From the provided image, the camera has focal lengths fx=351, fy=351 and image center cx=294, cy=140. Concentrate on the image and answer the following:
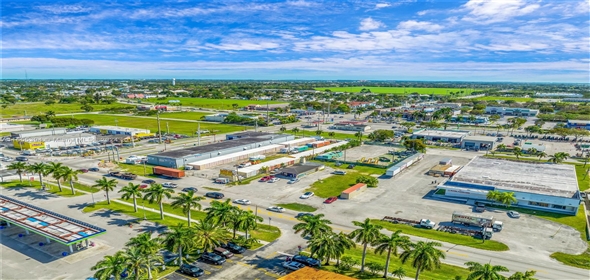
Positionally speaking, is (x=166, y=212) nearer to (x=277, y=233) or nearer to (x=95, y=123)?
(x=277, y=233)

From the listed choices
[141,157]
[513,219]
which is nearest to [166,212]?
[141,157]

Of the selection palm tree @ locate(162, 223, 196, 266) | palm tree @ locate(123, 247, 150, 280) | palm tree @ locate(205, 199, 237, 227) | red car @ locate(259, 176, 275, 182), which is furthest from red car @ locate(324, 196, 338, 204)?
palm tree @ locate(123, 247, 150, 280)

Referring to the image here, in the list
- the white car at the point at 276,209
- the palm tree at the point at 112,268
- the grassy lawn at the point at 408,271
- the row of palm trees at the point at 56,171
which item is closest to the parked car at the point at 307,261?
the grassy lawn at the point at 408,271

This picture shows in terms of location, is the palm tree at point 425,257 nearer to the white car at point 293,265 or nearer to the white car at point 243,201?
the white car at point 293,265

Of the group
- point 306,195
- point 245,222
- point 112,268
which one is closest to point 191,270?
point 245,222

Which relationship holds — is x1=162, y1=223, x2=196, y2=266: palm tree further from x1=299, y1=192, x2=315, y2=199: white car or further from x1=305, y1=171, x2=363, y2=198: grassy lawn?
x1=305, y1=171, x2=363, y2=198: grassy lawn
